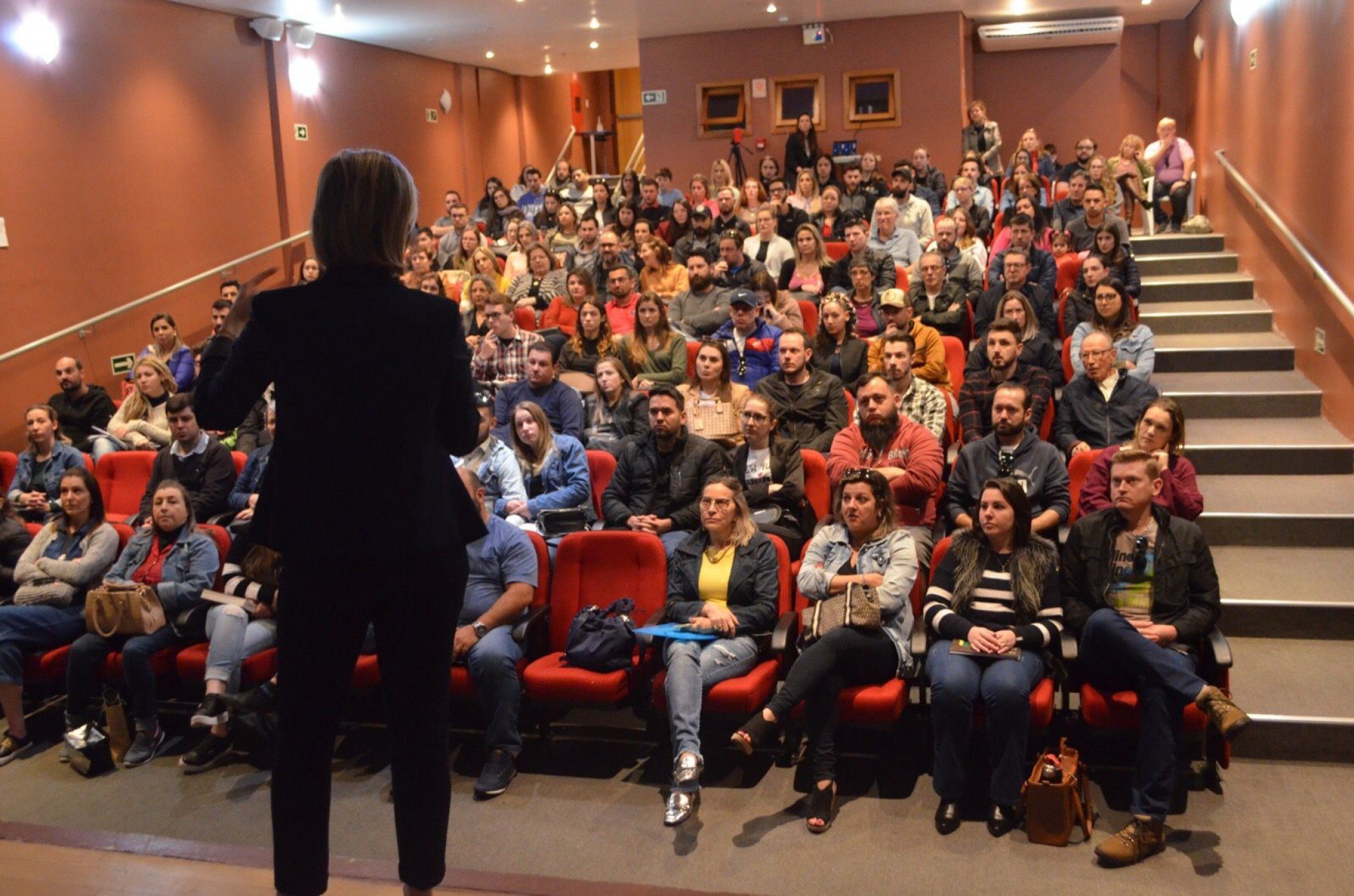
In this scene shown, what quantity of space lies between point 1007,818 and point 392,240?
8.32 ft

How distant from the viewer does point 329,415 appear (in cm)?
158

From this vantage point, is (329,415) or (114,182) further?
(114,182)

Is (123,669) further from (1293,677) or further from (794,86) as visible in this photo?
(794,86)

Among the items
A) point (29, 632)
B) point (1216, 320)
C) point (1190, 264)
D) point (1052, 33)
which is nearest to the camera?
point (29, 632)

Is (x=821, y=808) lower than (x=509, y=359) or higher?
lower

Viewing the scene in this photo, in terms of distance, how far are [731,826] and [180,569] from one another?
7.86 feet

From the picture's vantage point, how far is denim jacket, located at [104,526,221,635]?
437cm

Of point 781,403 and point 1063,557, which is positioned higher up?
point 781,403

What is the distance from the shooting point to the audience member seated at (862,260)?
6.73 metres

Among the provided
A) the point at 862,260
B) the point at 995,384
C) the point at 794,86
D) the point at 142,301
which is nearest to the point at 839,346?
the point at 995,384

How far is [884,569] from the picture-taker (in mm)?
3787

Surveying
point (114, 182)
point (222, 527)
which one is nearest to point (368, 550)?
point (222, 527)

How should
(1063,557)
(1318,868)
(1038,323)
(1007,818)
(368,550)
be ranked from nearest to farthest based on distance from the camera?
1. (368,550)
2. (1318,868)
3. (1007,818)
4. (1063,557)
5. (1038,323)

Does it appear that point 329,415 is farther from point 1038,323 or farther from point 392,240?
point 1038,323
